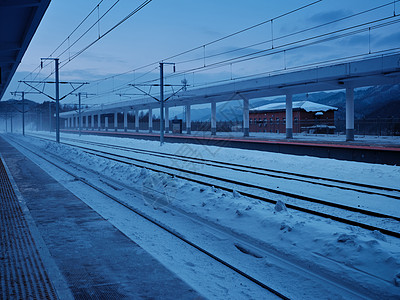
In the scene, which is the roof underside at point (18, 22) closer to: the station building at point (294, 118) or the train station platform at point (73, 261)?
the train station platform at point (73, 261)

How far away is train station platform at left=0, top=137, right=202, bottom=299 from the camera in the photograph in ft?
13.9

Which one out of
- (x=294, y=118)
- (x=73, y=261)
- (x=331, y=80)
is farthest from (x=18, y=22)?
(x=294, y=118)

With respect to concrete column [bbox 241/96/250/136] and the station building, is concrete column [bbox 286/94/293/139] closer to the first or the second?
concrete column [bbox 241/96/250/136]

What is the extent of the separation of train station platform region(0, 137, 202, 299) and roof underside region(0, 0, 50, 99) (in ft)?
15.9

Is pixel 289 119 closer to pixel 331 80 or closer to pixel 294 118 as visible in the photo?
pixel 331 80

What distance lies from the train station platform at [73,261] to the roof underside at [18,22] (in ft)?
15.9

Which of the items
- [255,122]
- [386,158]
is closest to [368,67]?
[386,158]

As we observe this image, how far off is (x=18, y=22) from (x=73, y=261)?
9.19 metres

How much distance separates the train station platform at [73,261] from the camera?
4250 millimetres

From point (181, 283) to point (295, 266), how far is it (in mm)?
1824

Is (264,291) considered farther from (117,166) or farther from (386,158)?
(386,158)

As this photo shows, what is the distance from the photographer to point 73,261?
5.17 metres

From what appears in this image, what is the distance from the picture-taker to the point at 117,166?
622 inches

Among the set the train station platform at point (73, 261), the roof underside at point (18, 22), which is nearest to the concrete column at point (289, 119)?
the roof underside at point (18, 22)
